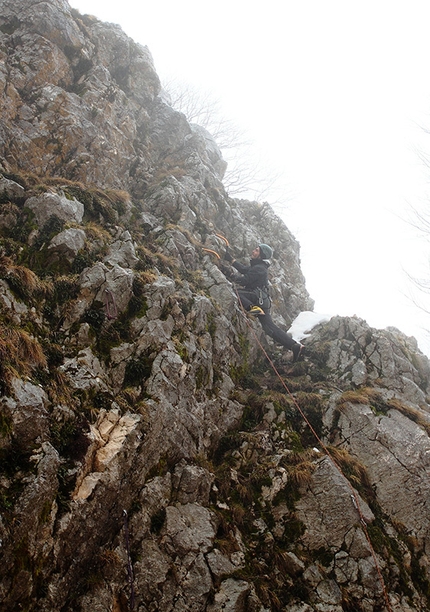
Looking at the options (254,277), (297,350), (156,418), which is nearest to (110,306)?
(156,418)

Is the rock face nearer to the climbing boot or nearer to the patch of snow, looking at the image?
the climbing boot

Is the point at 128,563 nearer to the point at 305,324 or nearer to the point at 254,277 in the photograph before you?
the point at 254,277

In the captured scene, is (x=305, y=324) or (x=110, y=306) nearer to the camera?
(x=110, y=306)

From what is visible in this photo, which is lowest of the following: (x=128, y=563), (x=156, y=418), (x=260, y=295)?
(x=128, y=563)

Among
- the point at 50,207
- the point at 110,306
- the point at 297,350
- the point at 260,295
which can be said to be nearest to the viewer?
the point at 110,306

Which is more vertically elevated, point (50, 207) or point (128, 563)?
point (50, 207)

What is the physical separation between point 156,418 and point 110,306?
286 cm

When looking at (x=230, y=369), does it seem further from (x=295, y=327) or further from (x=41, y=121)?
(x=41, y=121)

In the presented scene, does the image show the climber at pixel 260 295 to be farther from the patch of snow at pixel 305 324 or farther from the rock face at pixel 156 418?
the patch of snow at pixel 305 324

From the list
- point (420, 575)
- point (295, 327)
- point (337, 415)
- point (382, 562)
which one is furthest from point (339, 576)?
point (295, 327)

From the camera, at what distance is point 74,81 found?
13.8m

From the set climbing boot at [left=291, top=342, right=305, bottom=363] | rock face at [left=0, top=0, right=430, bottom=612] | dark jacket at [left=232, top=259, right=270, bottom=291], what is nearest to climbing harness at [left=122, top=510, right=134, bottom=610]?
rock face at [left=0, top=0, right=430, bottom=612]

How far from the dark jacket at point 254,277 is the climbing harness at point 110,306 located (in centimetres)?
644

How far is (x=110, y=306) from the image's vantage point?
313 inches
